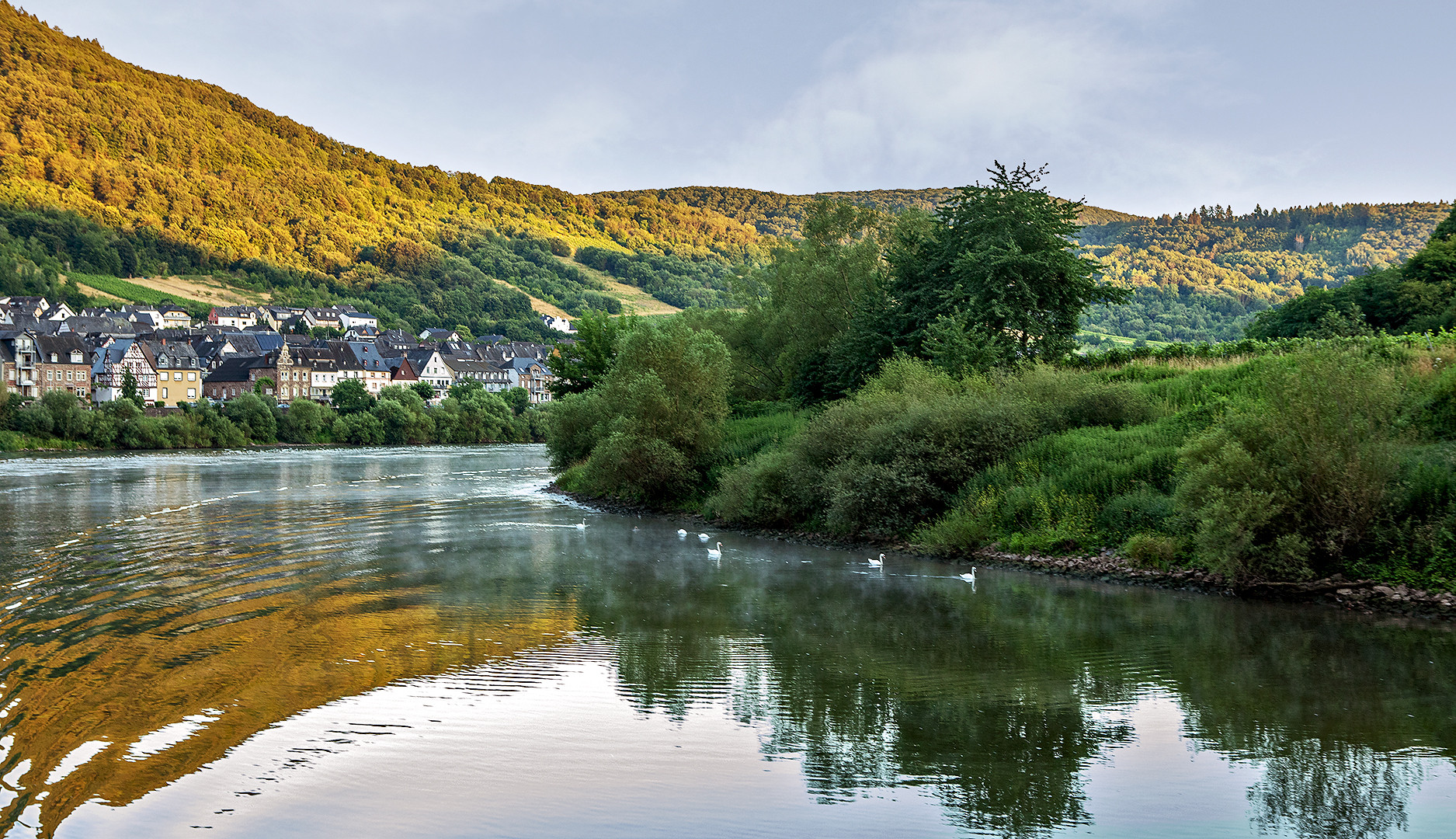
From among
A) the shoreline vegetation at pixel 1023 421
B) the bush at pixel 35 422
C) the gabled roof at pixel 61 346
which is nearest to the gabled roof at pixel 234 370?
the gabled roof at pixel 61 346

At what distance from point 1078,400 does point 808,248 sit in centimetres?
2905

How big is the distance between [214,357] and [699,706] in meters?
157

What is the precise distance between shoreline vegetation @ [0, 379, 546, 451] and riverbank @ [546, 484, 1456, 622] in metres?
62.5

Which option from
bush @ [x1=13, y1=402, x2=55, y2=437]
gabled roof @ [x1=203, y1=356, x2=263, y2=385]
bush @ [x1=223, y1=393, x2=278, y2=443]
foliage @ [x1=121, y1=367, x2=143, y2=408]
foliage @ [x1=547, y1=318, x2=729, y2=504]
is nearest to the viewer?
foliage @ [x1=547, y1=318, x2=729, y2=504]

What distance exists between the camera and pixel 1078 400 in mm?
31219

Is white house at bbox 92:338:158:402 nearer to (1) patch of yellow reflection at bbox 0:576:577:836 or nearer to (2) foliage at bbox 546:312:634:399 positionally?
(2) foliage at bbox 546:312:634:399

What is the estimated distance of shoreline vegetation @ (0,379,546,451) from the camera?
92375 mm

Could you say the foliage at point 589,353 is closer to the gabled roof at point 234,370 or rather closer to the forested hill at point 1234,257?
the forested hill at point 1234,257

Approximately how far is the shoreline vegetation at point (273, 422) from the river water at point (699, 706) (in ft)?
226

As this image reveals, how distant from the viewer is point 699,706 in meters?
13.9

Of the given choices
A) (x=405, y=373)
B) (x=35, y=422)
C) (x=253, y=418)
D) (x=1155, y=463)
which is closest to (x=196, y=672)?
(x=1155, y=463)

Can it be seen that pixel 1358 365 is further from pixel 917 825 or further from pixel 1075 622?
pixel 917 825

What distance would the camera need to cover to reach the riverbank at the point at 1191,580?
19219 millimetres

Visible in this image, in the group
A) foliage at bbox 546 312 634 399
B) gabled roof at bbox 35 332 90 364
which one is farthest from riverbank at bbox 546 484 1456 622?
gabled roof at bbox 35 332 90 364
